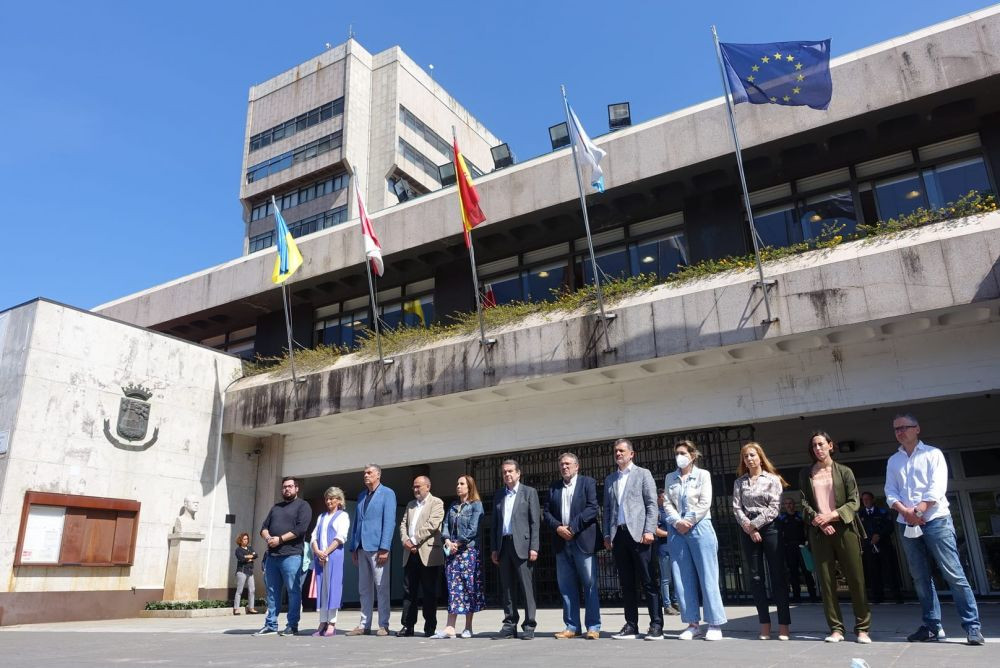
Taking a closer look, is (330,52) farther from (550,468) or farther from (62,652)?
(62,652)

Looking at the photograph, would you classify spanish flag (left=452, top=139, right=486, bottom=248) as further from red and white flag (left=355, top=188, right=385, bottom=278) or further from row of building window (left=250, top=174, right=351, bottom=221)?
row of building window (left=250, top=174, right=351, bottom=221)

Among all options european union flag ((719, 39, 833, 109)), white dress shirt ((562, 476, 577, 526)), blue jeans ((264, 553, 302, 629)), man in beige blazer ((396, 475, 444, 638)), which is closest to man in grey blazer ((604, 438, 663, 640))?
white dress shirt ((562, 476, 577, 526))

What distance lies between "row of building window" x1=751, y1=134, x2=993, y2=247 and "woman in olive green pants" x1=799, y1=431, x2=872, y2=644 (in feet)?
25.3

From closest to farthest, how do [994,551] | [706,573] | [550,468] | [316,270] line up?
[706,573] → [994,551] → [550,468] → [316,270]

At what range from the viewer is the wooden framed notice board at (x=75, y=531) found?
13461 millimetres

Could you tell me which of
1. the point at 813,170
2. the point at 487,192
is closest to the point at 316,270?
the point at 487,192

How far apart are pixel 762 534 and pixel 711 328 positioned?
5.51 metres

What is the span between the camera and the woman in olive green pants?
651cm

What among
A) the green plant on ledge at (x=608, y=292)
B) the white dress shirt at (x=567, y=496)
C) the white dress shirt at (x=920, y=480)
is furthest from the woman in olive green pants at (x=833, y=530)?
the green plant on ledge at (x=608, y=292)

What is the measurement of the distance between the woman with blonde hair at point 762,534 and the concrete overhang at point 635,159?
8.26m

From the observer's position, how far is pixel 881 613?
10094mm

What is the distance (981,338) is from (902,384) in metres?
1.33

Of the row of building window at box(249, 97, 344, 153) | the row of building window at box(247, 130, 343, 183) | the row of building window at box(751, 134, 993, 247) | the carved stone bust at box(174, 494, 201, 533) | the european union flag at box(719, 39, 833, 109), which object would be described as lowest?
the carved stone bust at box(174, 494, 201, 533)

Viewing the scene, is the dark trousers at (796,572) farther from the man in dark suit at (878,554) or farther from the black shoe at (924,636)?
the black shoe at (924,636)
